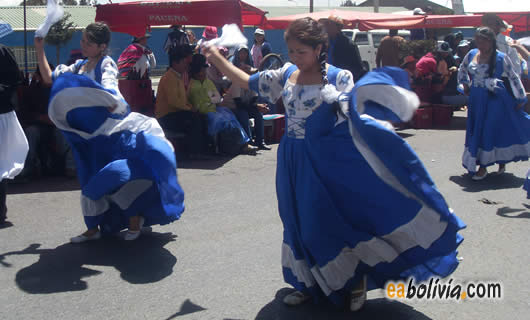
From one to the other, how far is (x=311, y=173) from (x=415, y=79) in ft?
31.5

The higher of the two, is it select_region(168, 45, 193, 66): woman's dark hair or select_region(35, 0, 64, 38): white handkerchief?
select_region(35, 0, 64, 38): white handkerchief

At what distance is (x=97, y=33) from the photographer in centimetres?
497

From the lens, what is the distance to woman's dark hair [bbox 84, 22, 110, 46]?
195 inches

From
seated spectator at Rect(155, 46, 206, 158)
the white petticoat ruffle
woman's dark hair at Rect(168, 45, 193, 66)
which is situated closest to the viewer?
the white petticoat ruffle

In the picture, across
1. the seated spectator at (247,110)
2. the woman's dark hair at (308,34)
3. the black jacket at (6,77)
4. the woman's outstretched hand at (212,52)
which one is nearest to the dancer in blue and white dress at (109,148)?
the black jacket at (6,77)

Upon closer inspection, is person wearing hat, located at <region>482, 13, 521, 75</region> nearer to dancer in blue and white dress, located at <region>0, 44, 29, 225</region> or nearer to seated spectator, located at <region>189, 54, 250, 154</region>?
seated spectator, located at <region>189, 54, 250, 154</region>

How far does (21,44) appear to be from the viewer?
31.4m

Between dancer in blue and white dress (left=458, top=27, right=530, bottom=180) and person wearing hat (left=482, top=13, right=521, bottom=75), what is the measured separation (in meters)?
0.15

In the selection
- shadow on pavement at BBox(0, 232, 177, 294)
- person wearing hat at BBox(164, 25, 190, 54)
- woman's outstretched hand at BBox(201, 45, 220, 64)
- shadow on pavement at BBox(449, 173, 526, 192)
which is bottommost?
shadow on pavement at BBox(0, 232, 177, 294)

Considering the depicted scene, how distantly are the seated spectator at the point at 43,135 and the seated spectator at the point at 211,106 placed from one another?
2.08 metres

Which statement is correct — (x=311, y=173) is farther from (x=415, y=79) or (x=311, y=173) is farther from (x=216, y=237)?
(x=415, y=79)

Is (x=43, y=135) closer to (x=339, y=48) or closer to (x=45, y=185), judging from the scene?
(x=45, y=185)

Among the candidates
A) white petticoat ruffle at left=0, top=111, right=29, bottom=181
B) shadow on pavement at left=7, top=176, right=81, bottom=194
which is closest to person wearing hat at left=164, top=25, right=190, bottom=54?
shadow on pavement at left=7, top=176, right=81, bottom=194

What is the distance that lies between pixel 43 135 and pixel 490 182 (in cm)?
542
